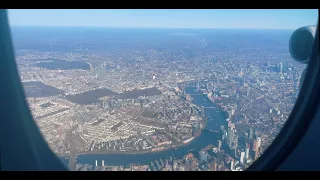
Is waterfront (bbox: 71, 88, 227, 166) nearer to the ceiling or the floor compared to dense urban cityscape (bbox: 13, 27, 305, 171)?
nearer to the floor

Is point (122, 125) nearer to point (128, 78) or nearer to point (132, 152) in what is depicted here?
point (132, 152)

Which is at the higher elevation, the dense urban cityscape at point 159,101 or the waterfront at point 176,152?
the dense urban cityscape at point 159,101

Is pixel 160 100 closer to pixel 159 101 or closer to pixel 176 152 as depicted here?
pixel 159 101

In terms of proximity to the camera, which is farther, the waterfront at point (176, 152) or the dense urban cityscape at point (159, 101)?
the dense urban cityscape at point (159, 101)

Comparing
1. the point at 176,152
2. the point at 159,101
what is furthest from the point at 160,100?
the point at 176,152
